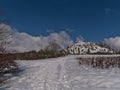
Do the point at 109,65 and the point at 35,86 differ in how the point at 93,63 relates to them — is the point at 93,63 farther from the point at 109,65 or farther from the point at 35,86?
the point at 35,86

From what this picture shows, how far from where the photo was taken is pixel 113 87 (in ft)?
42.9

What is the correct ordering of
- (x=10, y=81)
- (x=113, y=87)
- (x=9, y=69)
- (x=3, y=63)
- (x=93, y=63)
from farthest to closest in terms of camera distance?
1. (x=93, y=63)
2. (x=9, y=69)
3. (x=3, y=63)
4. (x=10, y=81)
5. (x=113, y=87)

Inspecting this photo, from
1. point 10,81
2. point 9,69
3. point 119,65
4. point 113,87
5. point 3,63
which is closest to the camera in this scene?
point 113,87

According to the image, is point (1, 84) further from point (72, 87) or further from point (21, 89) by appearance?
point (72, 87)

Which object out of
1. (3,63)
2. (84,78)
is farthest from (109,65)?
(3,63)

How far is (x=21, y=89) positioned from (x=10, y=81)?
2.98m

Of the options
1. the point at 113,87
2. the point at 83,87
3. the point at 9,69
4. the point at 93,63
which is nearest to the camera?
the point at 113,87

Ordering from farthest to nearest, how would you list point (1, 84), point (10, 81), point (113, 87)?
1. point (10, 81)
2. point (1, 84)
3. point (113, 87)

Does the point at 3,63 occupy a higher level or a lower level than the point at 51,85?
A: higher

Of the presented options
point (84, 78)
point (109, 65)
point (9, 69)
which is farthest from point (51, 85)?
point (109, 65)

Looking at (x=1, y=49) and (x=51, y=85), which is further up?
(x=1, y=49)

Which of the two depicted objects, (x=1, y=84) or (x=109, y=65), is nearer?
(x=1, y=84)

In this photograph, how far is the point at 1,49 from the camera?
16312 millimetres

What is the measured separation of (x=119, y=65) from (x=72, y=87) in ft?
37.2
